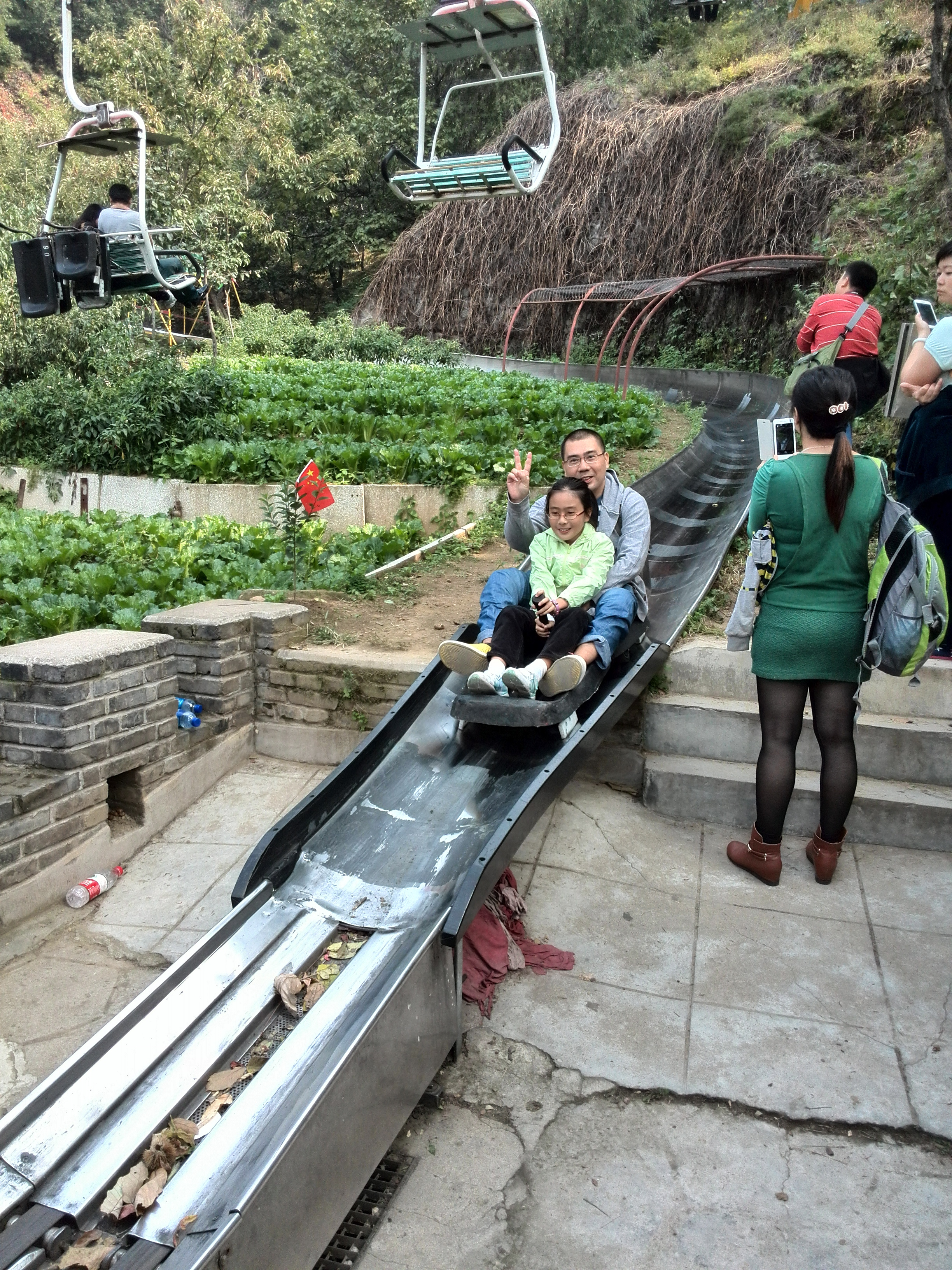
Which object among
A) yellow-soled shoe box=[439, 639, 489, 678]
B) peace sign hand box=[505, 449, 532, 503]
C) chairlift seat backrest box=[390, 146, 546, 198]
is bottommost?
yellow-soled shoe box=[439, 639, 489, 678]

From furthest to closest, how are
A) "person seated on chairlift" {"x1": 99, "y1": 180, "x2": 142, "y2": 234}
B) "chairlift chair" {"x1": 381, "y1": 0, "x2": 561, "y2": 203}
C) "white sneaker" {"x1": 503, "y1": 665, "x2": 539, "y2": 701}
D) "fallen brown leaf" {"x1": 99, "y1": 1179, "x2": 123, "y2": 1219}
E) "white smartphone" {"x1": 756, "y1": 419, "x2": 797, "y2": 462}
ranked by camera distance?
"person seated on chairlift" {"x1": 99, "y1": 180, "x2": 142, "y2": 234} < "chairlift chair" {"x1": 381, "y1": 0, "x2": 561, "y2": 203} < "white smartphone" {"x1": 756, "y1": 419, "x2": 797, "y2": 462} < "white sneaker" {"x1": 503, "y1": 665, "x2": 539, "y2": 701} < "fallen brown leaf" {"x1": 99, "y1": 1179, "x2": 123, "y2": 1219}

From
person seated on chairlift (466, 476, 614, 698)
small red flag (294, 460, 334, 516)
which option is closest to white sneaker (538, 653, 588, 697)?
person seated on chairlift (466, 476, 614, 698)

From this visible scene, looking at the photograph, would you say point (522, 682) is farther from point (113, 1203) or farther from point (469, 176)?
point (469, 176)

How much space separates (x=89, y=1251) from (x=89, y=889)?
194cm

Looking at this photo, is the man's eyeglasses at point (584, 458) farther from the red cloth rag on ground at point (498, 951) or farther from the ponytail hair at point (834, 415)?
the red cloth rag on ground at point (498, 951)

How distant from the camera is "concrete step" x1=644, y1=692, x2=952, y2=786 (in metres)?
3.90

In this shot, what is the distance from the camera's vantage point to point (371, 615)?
18.1 ft

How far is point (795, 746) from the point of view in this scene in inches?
138

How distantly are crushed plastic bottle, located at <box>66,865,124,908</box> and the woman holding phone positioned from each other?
347 cm

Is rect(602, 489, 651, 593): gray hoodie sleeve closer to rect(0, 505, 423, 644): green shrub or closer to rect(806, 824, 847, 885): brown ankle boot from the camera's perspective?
rect(806, 824, 847, 885): brown ankle boot

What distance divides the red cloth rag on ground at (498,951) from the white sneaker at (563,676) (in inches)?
28.2

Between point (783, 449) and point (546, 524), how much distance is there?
1.09 metres

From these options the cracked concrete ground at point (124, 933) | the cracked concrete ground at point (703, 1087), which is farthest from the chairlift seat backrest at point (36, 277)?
the cracked concrete ground at point (703, 1087)

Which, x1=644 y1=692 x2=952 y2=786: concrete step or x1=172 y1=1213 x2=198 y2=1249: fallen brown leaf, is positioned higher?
x1=644 y1=692 x2=952 y2=786: concrete step
